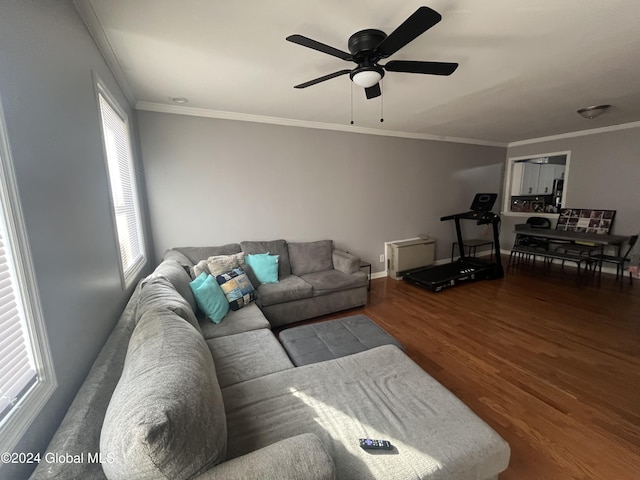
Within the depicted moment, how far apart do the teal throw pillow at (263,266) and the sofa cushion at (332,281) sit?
1.30 ft

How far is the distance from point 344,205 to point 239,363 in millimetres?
2995

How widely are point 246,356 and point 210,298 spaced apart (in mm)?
750

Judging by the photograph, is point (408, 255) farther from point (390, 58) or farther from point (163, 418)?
point (163, 418)

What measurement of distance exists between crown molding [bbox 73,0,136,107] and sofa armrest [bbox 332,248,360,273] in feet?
9.50

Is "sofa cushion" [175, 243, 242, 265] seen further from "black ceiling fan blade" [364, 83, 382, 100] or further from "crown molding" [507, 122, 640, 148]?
"crown molding" [507, 122, 640, 148]

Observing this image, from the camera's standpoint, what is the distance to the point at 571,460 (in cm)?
147

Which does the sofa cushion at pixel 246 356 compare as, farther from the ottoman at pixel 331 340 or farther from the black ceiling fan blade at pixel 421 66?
the black ceiling fan blade at pixel 421 66

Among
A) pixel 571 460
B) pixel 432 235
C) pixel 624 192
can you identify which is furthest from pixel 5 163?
pixel 624 192

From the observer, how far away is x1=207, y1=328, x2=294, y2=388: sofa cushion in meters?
1.56

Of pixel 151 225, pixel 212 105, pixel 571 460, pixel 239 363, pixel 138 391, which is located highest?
pixel 212 105

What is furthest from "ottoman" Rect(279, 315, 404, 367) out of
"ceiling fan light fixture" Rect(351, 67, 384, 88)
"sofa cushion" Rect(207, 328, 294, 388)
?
"ceiling fan light fixture" Rect(351, 67, 384, 88)

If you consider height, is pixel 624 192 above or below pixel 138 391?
above

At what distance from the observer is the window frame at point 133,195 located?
1717 millimetres

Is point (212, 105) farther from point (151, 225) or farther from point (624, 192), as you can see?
point (624, 192)
